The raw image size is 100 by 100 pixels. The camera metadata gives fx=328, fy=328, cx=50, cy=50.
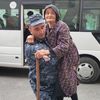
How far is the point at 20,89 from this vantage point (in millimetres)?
7379

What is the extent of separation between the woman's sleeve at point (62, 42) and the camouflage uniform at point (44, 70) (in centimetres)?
7

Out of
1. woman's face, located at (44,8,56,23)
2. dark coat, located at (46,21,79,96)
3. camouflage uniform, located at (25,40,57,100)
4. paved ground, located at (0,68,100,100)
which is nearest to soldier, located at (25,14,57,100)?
camouflage uniform, located at (25,40,57,100)

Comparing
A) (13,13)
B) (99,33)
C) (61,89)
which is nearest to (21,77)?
(13,13)

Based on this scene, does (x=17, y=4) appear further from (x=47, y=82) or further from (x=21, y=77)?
(x=47, y=82)

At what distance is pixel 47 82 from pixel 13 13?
5.39 meters

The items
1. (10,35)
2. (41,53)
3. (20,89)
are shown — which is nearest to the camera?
(41,53)

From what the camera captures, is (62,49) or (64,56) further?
(64,56)

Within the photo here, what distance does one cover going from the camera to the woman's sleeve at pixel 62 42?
3240 mm

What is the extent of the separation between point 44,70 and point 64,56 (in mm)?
372

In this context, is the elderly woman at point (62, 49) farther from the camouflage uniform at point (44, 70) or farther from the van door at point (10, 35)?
the van door at point (10, 35)

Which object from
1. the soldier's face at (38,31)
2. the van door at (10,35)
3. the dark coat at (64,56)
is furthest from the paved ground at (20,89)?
the soldier's face at (38,31)

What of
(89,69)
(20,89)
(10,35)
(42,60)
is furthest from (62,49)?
(10,35)

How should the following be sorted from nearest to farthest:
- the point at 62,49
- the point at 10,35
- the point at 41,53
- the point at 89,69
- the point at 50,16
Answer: the point at 41,53 < the point at 62,49 < the point at 50,16 < the point at 89,69 < the point at 10,35

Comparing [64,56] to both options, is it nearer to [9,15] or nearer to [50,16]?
[50,16]
